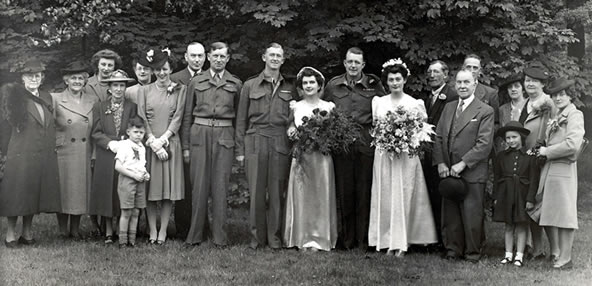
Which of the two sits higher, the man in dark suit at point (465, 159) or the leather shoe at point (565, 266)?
the man in dark suit at point (465, 159)

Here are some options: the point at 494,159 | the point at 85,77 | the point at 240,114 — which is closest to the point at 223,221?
the point at 240,114

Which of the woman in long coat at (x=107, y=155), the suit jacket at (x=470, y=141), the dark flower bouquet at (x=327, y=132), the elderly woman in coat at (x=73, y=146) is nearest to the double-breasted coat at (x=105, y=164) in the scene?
the woman in long coat at (x=107, y=155)

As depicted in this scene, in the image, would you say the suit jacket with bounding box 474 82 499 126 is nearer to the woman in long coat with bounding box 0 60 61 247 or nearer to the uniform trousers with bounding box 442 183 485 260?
the uniform trousers with bounding box 442 183 485 260

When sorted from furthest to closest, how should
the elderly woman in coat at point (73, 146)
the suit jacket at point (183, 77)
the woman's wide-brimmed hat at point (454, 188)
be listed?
the suit jacket at point (183, 77)
the elderly woman in coat at point (73, 146)
the woman's wide-brimmed hat at point (454, 188)

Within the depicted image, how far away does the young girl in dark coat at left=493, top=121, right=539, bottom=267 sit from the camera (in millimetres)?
7613

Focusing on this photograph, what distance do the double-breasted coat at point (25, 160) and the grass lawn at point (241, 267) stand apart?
529 millimetres

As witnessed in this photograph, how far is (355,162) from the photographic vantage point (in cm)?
856

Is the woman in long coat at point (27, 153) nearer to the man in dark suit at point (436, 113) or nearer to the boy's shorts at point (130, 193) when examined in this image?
the boy's shorts at point (130, 193)

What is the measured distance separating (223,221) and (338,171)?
60.9 inches

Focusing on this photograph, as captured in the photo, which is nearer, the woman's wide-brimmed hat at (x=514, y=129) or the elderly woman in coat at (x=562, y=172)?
the elderly woman in coat at (x=562, y=172)

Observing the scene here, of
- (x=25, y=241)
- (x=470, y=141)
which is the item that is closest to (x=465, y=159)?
(x=470, y=141)

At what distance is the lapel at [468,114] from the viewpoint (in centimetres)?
785

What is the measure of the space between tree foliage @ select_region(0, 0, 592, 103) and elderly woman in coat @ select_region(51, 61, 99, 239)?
6.46 feet

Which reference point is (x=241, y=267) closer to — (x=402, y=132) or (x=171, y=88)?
(x=402, y=132)
